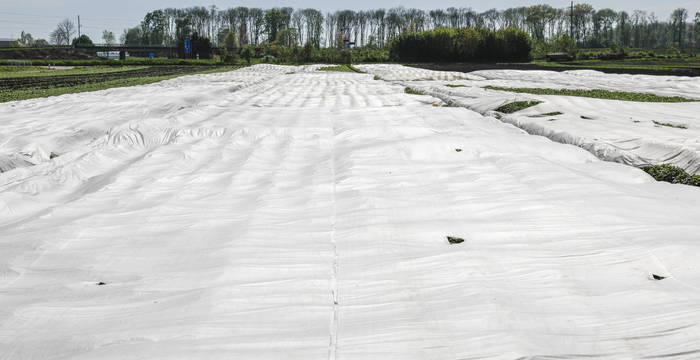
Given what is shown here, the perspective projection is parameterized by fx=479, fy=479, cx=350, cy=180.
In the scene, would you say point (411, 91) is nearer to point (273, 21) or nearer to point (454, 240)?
point (454, 240)

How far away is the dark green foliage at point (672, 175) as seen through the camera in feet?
15.9

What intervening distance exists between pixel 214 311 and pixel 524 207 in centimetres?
224

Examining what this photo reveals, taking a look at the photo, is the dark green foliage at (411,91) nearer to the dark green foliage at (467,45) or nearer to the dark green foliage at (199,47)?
the dark green foliage at (467,45)

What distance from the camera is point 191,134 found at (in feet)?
21.1

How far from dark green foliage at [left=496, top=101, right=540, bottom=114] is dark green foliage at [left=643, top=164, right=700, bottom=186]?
12.9 ft

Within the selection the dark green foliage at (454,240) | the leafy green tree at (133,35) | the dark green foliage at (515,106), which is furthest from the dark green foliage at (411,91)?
the leafy green tree at (133,35)

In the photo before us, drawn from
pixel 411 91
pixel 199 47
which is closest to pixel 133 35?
pixel 199 47

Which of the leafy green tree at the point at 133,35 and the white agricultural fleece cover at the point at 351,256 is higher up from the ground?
the leafy green tree at the point at 133,35

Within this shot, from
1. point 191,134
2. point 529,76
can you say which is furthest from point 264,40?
point 191,134

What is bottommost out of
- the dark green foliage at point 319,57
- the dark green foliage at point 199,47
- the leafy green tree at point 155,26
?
the dark green foliage at point 319,57

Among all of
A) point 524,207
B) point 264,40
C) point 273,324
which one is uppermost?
point 264,40

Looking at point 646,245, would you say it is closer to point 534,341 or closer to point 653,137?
point 534,341

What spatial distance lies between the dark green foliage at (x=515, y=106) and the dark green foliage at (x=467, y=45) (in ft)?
140

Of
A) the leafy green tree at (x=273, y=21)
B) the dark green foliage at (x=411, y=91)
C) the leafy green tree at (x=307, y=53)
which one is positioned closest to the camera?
the dark green foliage at (x=411, y=91)
